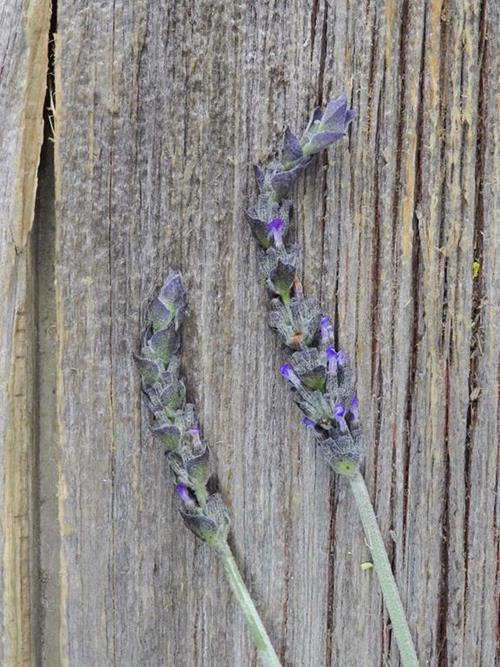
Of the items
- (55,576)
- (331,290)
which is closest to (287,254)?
(331,290)

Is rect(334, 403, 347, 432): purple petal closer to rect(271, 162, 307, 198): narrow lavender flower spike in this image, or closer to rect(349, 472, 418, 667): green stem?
rect(349, 472, 418, 667): green stem

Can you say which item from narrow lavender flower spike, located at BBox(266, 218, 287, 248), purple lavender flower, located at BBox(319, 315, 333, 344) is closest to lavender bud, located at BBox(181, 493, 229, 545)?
purple lavender flower, located at BBox(319, 315, 333, 344)

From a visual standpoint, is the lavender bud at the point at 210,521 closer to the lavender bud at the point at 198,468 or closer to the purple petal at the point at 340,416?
the lavender bud at the point at 198,468

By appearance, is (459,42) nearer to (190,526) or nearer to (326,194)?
(326,194)

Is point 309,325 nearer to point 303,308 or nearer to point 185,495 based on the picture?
point 303,308

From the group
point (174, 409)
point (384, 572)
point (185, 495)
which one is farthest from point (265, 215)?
point (384, 572)

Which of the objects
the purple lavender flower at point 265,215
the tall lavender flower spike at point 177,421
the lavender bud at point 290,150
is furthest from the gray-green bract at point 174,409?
the lavender bud at point 290,150
